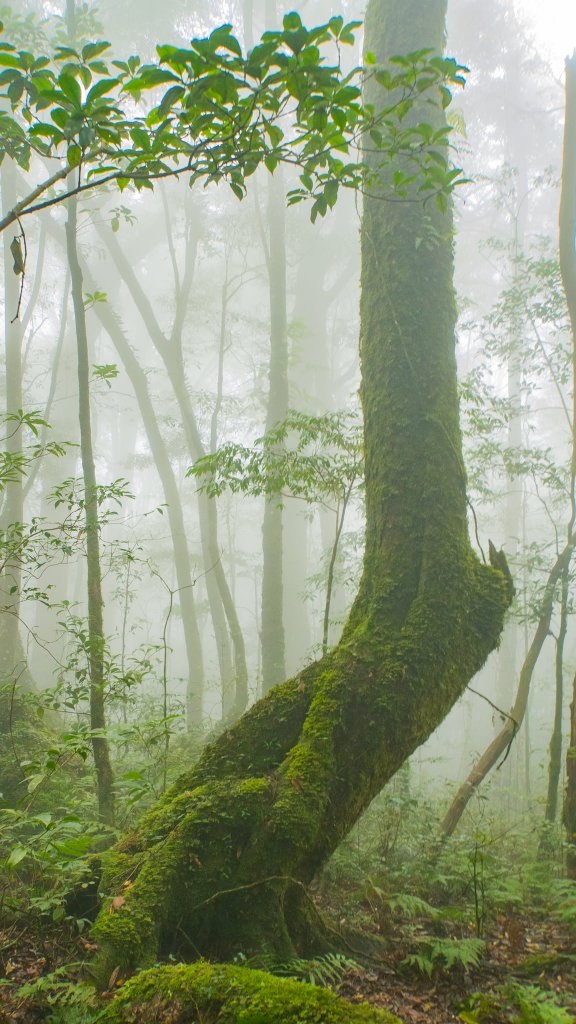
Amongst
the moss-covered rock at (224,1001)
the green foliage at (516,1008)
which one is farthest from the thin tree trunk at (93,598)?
the green foliage at (516,1008)

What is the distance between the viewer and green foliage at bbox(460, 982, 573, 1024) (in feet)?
8.69

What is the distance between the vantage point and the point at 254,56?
2.12m

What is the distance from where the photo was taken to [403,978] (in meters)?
3.37

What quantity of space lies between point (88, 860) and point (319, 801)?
139 cm

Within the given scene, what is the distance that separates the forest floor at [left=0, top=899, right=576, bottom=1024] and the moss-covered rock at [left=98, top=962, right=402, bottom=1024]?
1.80 feet

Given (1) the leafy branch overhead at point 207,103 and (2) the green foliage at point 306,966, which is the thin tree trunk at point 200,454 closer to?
(2) the green foliage at point 306,966

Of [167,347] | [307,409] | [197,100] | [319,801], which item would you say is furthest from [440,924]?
[307,409]

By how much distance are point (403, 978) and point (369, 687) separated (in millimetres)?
1535

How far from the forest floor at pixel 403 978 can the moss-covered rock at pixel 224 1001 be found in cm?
55

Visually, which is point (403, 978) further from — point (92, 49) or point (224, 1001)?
point (92, 49)

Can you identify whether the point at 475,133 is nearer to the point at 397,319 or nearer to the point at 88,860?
the point at 397,319

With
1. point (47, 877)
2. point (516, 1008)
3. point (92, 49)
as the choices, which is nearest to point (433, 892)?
point (516, 1008)

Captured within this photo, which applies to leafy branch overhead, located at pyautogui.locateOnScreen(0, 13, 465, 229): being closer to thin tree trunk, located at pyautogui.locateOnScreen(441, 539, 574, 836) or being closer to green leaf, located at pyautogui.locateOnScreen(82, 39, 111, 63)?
green leaf, located at pyautogui.locateOnScreen(82, 39, 111, 63)

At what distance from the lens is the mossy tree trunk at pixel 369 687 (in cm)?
319
